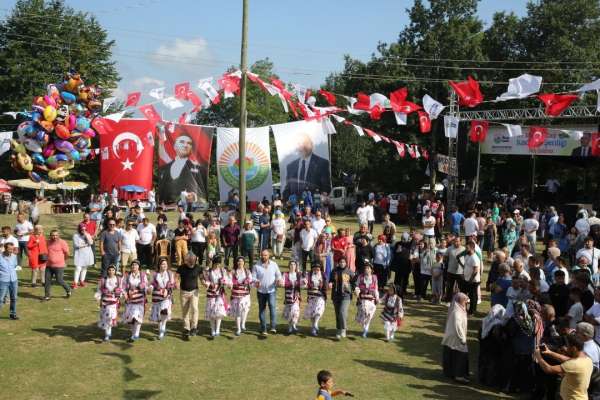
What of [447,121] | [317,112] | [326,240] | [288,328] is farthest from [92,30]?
[288,328]

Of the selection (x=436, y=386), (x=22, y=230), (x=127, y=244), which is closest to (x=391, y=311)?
(x=436, y=386)

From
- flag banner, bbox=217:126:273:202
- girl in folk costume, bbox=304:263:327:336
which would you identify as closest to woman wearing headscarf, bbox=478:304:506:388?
girl in folk costume, bbox=304:263:327:336

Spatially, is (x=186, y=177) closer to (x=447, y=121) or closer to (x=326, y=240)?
(x=447, y=121)

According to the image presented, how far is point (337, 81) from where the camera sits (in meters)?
61.9

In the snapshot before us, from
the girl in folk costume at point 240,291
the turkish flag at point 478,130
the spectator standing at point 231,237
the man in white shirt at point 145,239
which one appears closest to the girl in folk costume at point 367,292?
the girl in folk costume at point 240,291

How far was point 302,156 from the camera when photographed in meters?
27.0

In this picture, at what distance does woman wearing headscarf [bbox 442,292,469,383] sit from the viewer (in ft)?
31.2

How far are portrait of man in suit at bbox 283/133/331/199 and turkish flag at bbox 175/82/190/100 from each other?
866cm

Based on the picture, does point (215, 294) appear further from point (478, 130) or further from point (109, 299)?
point (478, 130)

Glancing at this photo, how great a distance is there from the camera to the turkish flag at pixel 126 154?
89.6 feet

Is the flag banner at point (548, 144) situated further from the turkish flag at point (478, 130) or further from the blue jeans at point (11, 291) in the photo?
the blue jeans at point (11, 291)

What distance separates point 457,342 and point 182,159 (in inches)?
769

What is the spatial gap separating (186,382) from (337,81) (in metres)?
54.8

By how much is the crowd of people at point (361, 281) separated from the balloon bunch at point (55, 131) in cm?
330
